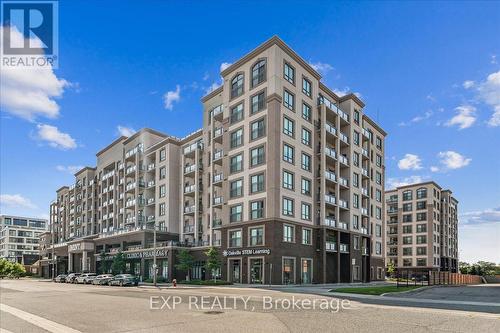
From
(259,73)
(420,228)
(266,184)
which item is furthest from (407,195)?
(266,184)

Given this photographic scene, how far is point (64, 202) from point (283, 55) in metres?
82.7

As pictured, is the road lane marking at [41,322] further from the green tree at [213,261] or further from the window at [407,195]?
the window at [407,195]

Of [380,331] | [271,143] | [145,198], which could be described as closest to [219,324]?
[380,331]

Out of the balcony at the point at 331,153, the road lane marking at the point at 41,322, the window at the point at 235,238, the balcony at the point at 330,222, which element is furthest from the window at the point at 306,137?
the road lane marking at the point at 41,322

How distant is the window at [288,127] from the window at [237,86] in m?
7.88

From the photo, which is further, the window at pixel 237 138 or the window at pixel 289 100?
the window at pixel 237 138

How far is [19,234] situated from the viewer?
594ft

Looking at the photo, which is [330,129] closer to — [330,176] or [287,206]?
[330,176]

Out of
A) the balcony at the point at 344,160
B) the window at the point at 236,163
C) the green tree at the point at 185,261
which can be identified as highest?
the balcony at the point at 344,160

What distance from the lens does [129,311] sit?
1934 centimetres

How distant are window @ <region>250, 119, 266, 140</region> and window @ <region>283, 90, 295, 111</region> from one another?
3654mm

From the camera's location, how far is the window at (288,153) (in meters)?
49.9

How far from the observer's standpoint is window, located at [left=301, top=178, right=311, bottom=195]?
173ft

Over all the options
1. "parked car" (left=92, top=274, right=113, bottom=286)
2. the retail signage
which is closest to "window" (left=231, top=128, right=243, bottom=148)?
the retail signage
